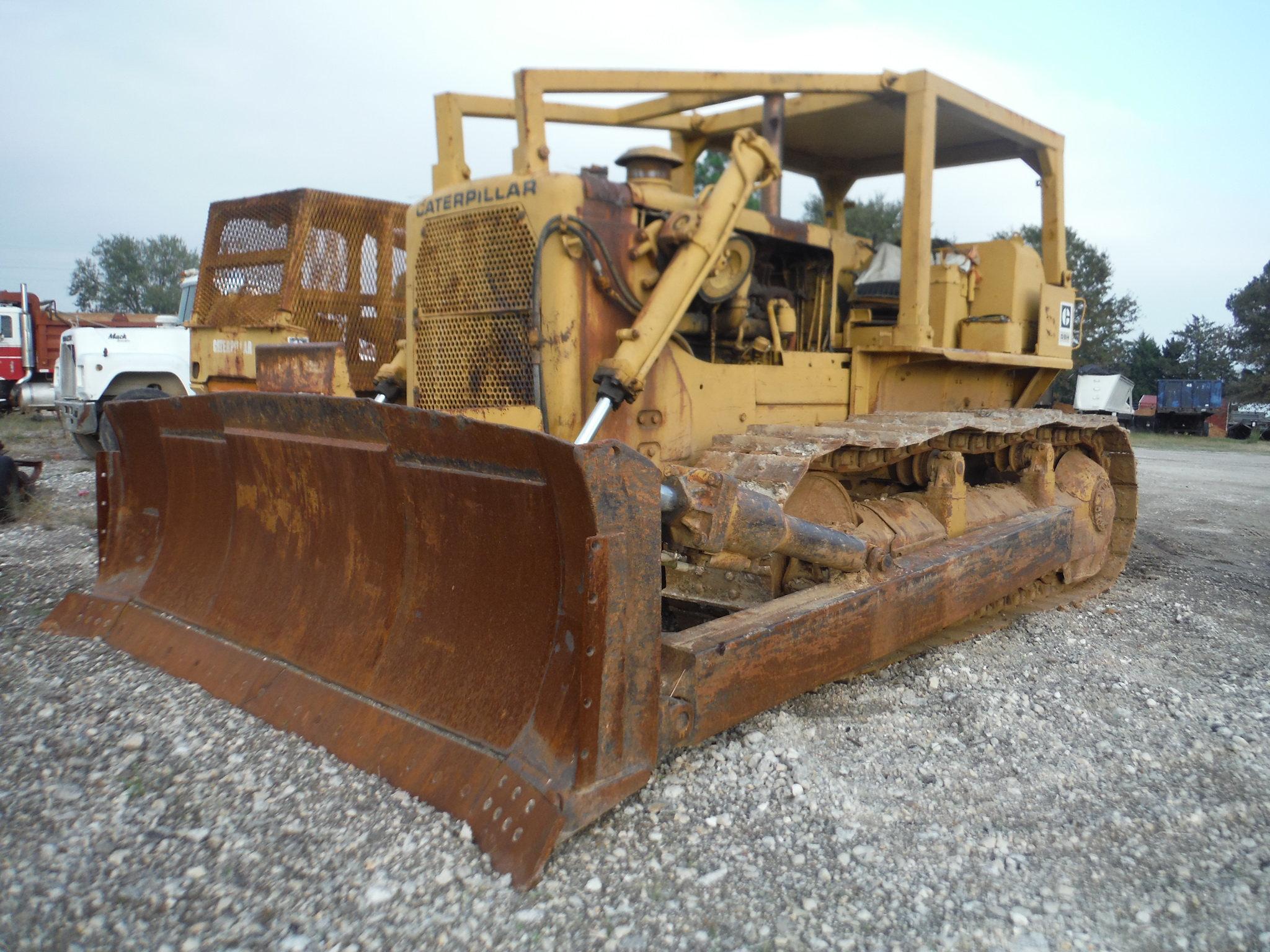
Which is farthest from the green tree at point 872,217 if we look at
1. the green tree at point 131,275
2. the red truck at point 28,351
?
the green tree at point 131,275

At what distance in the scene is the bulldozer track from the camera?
363 cm

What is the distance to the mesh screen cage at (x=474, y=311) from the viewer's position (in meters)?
3.79

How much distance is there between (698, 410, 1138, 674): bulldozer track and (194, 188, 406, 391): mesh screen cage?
5572mm

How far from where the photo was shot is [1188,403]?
27.6m

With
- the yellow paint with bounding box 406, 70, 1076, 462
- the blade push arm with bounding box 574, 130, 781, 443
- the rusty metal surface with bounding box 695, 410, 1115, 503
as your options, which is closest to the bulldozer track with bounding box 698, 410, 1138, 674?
the rusty metal surface with bounding box 695, 410, 1115, 503

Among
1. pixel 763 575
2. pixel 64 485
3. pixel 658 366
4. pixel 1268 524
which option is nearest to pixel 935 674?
pixel 763 575

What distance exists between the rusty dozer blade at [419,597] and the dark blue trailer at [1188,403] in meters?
30.4

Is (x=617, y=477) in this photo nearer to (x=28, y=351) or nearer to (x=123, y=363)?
(x=123, y=363)

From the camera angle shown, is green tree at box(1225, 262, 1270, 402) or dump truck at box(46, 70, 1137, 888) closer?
dump truck at box(46, 70, 1137, 888)

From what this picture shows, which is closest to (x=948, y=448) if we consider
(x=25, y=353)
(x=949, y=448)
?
(x=949, y=448)

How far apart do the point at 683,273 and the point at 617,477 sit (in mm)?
1580

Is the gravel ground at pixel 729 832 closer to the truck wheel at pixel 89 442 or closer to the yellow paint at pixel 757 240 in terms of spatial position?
the yellow paint at pixel 757 240

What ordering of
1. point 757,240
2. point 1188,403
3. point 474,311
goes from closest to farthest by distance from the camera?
1. point 474,311
2. point 757,240
3. point 1188,403

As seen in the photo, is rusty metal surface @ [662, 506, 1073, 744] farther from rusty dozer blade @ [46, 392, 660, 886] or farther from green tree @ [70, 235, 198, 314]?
green tree @ [70, 235, 198, 314]
